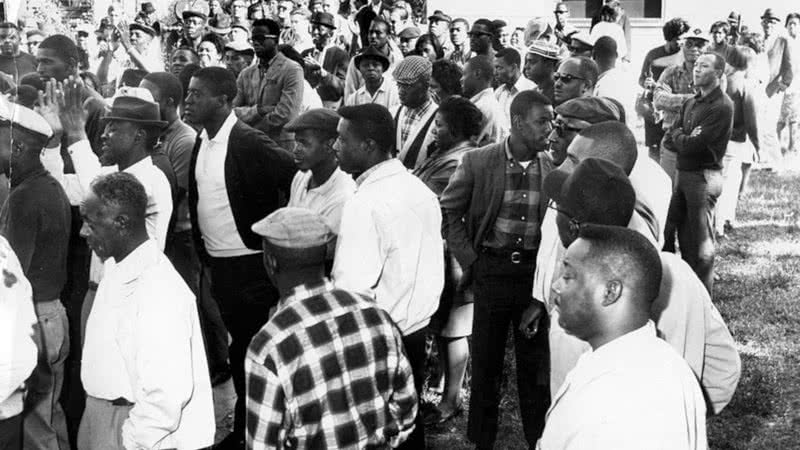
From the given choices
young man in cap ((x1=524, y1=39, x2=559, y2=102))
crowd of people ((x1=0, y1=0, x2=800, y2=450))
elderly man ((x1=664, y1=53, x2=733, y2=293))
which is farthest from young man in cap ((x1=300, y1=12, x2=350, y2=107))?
elderly man ((x1=664, y1=53, x2=733, y2=293))

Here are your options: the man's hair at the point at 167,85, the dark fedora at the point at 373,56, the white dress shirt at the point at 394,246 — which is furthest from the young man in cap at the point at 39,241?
the dark fedora at the point at 373,56

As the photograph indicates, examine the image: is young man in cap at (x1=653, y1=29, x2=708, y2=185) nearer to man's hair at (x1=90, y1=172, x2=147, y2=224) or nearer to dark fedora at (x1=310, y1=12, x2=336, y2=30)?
dark fedora at (x1=310, y1=12, x2=336, y2=30)

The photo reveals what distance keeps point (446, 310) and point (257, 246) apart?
1.31 m

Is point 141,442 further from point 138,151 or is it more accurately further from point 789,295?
point 789,295

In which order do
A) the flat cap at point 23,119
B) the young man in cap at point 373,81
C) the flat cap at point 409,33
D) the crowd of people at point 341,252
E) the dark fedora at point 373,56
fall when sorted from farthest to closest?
the flat cap at point 409,33
the dark fedora at point 373,56
the young man in cap at point 373,81
the flat cap at point 23,119
the crowd of people at point 341,252

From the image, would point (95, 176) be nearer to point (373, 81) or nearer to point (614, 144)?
point (614, 144)

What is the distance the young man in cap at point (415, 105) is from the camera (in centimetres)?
700

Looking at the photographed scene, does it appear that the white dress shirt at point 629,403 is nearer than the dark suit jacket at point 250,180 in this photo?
Yes

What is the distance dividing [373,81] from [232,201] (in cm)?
361

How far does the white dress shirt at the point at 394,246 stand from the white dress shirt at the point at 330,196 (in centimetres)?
36

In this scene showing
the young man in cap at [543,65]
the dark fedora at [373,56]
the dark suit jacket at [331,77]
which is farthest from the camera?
the dark suit jacket at [331,77]

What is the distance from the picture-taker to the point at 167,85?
609 cm

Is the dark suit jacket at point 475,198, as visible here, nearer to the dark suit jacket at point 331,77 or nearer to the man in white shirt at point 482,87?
the man in white shirt at point 482,87

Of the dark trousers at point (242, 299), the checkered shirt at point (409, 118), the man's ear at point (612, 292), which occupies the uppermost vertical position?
the man's ear at point (612, 292)
